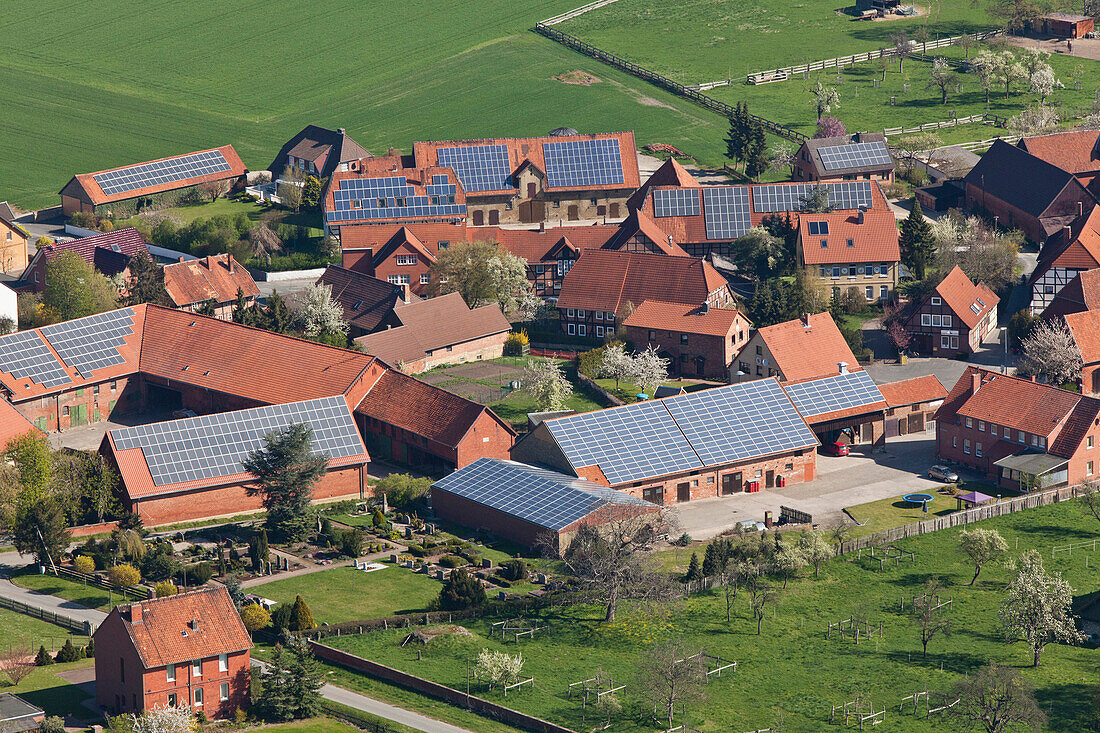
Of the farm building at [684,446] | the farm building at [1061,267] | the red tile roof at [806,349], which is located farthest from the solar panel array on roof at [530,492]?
the farm building at [1061,267]

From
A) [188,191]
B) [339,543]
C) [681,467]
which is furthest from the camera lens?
[188,191]

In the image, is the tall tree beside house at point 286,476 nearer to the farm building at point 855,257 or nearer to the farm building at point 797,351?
the farm building at point 797,351

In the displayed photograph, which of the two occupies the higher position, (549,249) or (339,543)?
(549,249)

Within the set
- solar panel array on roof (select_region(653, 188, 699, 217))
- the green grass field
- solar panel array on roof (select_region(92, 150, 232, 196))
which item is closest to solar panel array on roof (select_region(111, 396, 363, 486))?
the green grass field

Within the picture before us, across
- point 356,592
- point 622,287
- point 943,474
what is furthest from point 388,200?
point 356,592

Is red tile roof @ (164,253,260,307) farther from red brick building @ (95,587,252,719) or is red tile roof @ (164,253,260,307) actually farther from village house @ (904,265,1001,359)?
red brick building @ (95,587,252,719)

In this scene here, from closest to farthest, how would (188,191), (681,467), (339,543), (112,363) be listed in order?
(339,543), (681,467), (112,363), (188,191)

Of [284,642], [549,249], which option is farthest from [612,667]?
[549,249]

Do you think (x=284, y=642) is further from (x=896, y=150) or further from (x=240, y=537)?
(x=896, y=150)
